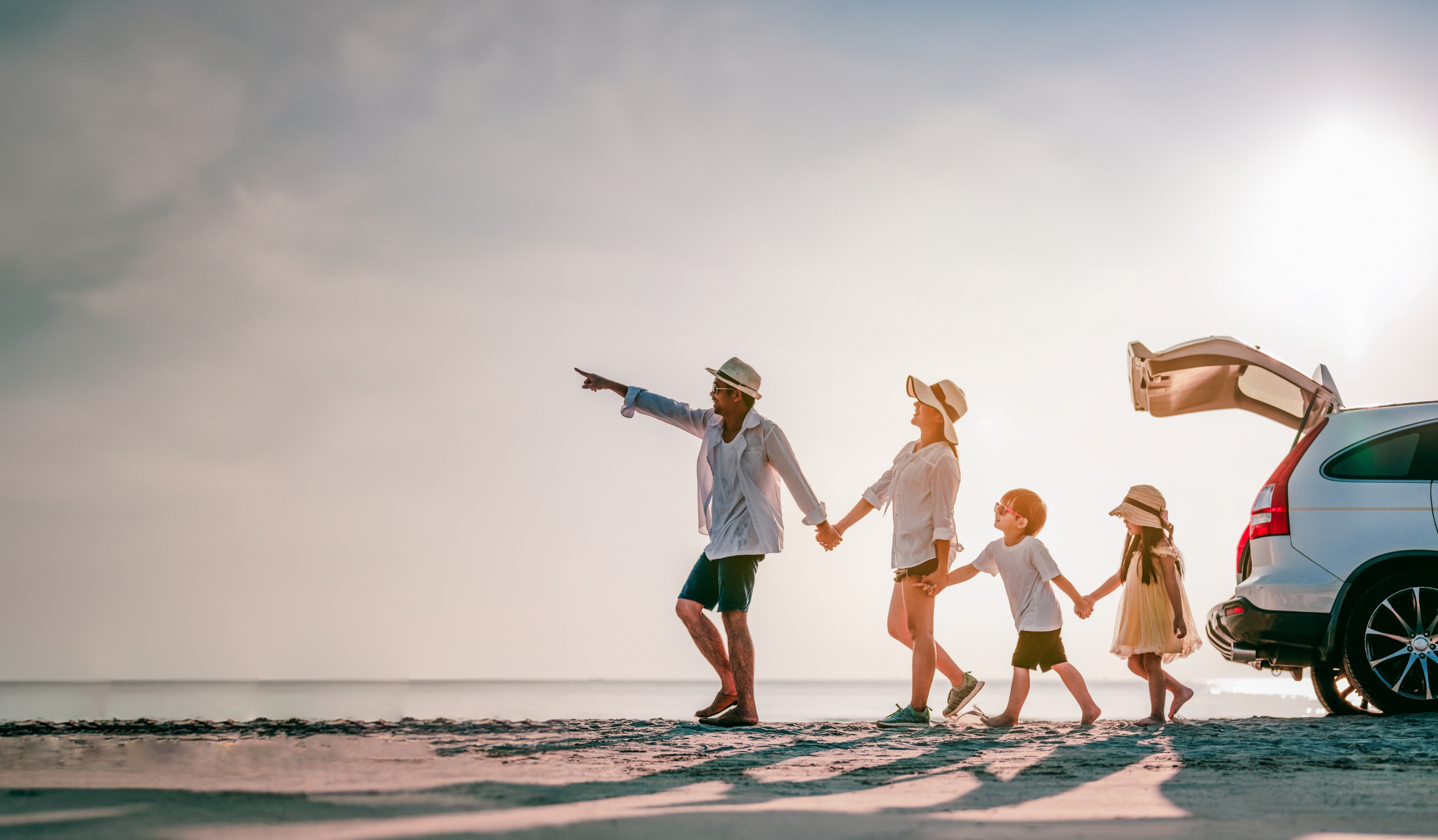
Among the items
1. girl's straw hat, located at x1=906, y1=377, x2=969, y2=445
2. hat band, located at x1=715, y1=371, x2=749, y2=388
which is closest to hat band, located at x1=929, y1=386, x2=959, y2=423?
girl's straw hat, located at x1=906, y1=377, x2=969, y2=445

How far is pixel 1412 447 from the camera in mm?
6938

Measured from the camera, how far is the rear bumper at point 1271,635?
22.6 ft

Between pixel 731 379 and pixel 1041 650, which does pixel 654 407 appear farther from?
pixel 1041 650

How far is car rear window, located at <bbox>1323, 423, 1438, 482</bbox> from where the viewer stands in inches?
272

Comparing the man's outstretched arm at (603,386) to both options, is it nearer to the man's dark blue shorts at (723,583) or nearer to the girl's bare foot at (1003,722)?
the man's dark blue shorts at (723,583)

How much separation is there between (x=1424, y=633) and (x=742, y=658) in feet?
14.7

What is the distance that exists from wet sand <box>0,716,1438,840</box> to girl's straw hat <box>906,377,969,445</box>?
2.31m

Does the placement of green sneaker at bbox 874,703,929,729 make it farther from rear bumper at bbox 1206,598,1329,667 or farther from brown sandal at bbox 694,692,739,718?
rear bumper at bbox 1206,598,1329,667

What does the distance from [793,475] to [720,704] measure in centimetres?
168

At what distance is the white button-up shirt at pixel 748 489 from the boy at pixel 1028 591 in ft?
3.69

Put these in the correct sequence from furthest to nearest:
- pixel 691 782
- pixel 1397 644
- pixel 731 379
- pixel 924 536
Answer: pixel 731 379, pixel 924 536, pixel 1397 644, pixel 691 782

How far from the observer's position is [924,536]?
23.7 ft

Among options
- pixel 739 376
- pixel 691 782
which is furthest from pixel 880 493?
pixel 691 782

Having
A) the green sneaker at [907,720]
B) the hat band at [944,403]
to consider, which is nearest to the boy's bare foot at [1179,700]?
the green sneaker at [907,720]
